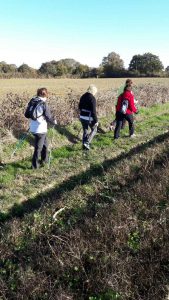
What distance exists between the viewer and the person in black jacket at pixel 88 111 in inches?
463

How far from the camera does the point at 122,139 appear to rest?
13.5 m

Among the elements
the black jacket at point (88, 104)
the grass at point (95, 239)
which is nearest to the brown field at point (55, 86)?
the black jacket at point (88, 104)

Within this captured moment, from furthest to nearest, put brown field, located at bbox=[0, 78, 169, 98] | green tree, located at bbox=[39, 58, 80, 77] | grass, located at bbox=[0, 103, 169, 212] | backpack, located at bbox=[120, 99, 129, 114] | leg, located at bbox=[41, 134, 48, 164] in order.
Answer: green tree, located at bbox=[39, 58, 80, 77]
brown field, located at bbox=[0, 78, 169, 98]
backpack, located at bbox=[120, 99, 129, 114]
leg, located at bbox=[41, 134, 48, 164]
grass, located at bbox=[0, 103, 169, 212]

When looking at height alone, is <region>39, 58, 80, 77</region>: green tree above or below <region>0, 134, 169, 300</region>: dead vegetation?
above

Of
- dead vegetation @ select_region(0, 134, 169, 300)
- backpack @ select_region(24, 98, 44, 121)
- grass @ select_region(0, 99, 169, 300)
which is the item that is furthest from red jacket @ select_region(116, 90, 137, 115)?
dead vegetation @ select_region(0, 134, 169, 300)

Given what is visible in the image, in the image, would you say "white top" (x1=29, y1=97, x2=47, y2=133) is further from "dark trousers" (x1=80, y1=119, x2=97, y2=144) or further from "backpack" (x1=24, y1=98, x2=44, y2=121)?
"dark trousers" (x1=80, y1=119, x2=97, y2=144)

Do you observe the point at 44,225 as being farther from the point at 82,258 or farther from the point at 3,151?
the point at 3,151

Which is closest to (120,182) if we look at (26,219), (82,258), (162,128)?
(26,219)

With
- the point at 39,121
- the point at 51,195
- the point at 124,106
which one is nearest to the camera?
the point at 51,195

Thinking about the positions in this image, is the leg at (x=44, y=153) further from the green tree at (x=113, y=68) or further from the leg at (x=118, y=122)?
the green tree at (x=113, y=68)

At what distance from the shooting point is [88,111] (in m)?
12.0

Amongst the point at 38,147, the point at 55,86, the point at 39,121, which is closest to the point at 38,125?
the point at 39,121

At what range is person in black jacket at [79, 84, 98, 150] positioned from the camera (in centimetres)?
1177

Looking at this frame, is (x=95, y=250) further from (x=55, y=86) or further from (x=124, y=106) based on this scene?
(x=55, y=86)
